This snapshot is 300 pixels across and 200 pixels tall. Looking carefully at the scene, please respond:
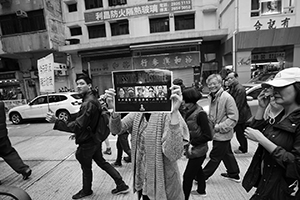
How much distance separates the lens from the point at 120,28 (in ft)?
47.9

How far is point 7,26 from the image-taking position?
45.5 feet

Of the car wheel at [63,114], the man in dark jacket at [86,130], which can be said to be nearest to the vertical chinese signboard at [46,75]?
the man in dark jacket at [86,130]

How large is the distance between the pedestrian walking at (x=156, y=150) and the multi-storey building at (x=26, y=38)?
14.5 metres

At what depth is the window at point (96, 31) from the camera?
1485 centimetres

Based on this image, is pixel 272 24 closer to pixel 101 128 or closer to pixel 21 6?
pixel 101 128

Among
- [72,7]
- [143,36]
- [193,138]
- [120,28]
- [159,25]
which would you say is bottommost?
[193,138]

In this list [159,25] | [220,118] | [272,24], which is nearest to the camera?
[220,118]

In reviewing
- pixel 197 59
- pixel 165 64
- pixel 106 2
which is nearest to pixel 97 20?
pixel 106 2

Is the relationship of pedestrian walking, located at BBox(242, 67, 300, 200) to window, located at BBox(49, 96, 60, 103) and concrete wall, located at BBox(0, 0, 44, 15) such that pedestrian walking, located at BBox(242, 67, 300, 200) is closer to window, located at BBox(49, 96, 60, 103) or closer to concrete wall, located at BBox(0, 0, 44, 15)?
window, located at BBox(49, 96, 60, 103)

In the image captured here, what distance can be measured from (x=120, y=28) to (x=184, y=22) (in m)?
5.49

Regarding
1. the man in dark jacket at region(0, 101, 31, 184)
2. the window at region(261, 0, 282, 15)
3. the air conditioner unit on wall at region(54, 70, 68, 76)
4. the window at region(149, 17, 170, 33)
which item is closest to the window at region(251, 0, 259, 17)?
the window at region(261, 0, 282, 15)

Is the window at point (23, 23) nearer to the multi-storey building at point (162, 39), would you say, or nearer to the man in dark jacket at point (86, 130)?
the multi-storey building at point (162, 39)

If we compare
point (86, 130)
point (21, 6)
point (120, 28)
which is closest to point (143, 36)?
point (120, 28)

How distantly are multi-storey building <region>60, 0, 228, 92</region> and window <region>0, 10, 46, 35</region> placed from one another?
2222 millimetres
